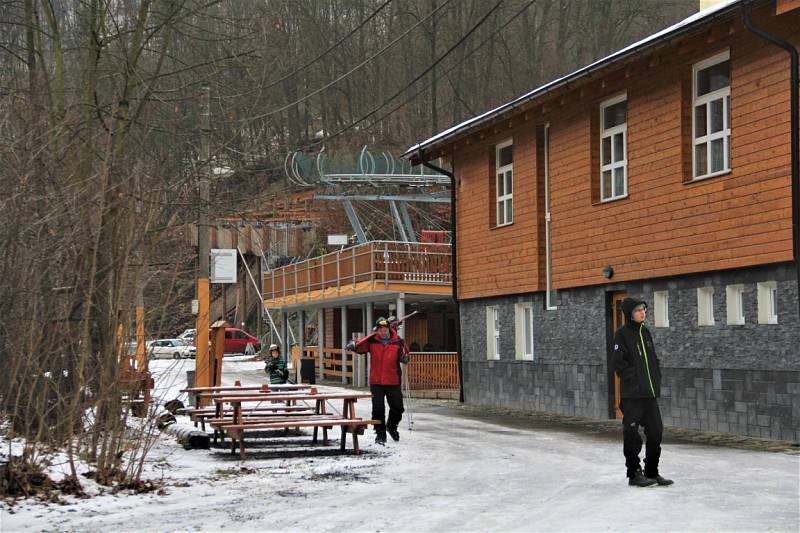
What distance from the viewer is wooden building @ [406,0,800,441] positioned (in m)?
17.0

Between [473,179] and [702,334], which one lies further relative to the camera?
[473,179]

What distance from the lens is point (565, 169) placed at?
22781 millimetres

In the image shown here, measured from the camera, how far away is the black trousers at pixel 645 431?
450 inches

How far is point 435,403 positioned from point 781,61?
534 inches

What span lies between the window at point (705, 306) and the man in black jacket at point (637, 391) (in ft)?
23.6

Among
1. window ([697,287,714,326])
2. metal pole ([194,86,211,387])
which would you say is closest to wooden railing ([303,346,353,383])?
metal pole ([194,86,211,387])

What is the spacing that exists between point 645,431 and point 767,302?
6404 mm

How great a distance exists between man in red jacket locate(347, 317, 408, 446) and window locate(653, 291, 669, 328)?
480 centimetres

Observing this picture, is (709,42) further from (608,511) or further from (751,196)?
(608,511)

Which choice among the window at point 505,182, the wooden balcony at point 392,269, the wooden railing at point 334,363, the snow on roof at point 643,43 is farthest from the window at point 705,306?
the wooden railing at point 334,363

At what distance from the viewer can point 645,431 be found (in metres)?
11.5

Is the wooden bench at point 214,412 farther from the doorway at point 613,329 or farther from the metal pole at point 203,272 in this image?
the doorway at point 613,329

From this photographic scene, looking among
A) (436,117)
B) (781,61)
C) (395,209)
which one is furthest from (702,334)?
(436,117)

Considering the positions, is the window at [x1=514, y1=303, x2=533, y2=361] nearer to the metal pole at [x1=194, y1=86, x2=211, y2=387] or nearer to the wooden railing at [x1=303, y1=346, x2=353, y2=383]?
the metal pole at [x1=194, y1=86, x2=211, y2=387]
